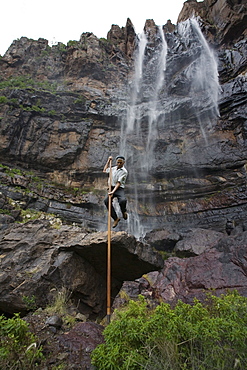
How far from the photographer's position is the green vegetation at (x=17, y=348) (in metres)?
2.47

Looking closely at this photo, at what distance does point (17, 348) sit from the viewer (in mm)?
2629

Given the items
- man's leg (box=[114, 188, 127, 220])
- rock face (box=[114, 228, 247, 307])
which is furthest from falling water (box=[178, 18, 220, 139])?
man's leg (box=[114, 188, 127, 220])

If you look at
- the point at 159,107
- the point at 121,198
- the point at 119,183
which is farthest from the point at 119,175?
the point at 159,107

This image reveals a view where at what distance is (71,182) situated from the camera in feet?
68.2

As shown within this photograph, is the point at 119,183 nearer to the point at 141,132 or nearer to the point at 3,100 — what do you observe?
the point at 141,132

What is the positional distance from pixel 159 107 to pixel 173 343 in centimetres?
2464

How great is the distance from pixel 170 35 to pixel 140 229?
96.0 feet

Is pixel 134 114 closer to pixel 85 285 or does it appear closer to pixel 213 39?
pixel 213 39

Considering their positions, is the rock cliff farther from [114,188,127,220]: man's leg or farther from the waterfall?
[114,188,127,220]: man's leg

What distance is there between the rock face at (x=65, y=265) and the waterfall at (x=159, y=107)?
12.2m

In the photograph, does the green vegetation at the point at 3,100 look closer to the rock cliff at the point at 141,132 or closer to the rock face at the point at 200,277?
the rock cliff at the point at 141,132

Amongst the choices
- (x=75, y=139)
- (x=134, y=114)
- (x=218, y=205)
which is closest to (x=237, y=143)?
(x=218, y=205)

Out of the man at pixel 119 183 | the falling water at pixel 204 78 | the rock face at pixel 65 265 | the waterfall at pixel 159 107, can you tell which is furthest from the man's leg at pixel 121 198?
the falling water at pixel 204 78

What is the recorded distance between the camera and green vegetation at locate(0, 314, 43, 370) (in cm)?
247
